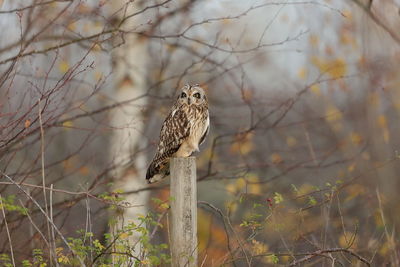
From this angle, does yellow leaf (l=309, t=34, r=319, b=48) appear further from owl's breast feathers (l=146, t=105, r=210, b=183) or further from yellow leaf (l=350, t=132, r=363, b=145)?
owl's breast feathers (l=146, t=105, r=210, b=183)

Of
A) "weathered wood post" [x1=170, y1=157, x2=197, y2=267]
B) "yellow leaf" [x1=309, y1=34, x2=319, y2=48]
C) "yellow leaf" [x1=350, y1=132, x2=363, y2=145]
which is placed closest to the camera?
"weathered wood post" [x1=170, y1=157, x2=197, y2=267]

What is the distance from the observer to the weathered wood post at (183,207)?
119 inches

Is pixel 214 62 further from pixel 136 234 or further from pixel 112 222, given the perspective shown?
pixel 112 222

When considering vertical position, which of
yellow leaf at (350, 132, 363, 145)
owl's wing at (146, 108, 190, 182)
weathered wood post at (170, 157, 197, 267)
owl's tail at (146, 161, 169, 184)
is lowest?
weathered wood post at (170, 157, 197, 267)

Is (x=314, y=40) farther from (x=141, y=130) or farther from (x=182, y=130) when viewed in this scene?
(x=182, y=130)

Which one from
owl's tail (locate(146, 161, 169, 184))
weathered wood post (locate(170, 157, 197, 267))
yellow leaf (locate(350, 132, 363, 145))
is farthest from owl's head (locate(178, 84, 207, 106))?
yellow leaf (locate(350, 132, 363, 145))

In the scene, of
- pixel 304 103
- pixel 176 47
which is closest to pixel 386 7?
pixel 176 47

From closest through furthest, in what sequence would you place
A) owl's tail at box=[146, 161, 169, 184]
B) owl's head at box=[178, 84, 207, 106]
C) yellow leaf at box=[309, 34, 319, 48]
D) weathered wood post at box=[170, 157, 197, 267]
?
weathered wood post at box=[170, 157, 197, 267], owl's tail at box=[146, 161, 169, 184], owl's head at box=[178, 84, 207, 106], yellow leaf at box=[309, 34, 319, 48]

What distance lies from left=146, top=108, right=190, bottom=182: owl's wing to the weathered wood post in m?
0.85

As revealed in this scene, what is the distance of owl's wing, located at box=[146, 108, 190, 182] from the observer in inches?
154

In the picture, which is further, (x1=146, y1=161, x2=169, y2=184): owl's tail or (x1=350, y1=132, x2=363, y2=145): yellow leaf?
(x1=350, y1=132, x2=363, y2=145): yellow leaf

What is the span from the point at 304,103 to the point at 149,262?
7.74 metres

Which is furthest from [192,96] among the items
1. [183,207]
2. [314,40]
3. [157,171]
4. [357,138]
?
[357,138]

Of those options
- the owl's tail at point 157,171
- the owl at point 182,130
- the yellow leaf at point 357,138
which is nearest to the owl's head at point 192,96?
the owl at point 182,130
